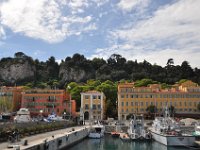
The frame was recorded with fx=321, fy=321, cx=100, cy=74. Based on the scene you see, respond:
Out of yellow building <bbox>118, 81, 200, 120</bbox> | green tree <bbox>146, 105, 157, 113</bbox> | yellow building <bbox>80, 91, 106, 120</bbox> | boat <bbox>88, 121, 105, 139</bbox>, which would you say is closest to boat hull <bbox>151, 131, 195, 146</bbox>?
boat <bbox>88, 121, 105, 139</bbox>

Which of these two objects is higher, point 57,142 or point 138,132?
point 57,142

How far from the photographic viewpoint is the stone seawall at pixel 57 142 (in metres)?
24.2

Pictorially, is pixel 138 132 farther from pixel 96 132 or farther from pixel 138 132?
pixel 96 132

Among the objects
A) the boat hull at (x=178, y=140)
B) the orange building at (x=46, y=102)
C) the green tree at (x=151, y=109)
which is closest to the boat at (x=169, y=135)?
the boat hull at (x=178, y=140)

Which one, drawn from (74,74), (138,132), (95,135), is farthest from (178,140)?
(74,74)

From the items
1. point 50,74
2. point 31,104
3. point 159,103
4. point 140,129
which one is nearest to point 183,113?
point 159,103

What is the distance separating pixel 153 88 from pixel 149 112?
8424 mm

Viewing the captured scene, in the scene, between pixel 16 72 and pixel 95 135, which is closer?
pixel 95 135

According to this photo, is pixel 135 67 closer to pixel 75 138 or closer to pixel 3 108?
pixel 3 108

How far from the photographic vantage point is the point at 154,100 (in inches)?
3221

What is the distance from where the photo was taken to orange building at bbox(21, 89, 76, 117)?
85125mm

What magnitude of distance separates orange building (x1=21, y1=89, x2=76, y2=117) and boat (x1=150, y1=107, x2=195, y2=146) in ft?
123

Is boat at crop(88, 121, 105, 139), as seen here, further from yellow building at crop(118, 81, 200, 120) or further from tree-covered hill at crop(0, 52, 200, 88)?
tree-covered hill at crop(0, 52, 200, 88)

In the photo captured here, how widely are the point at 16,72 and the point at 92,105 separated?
6663 centimetres
